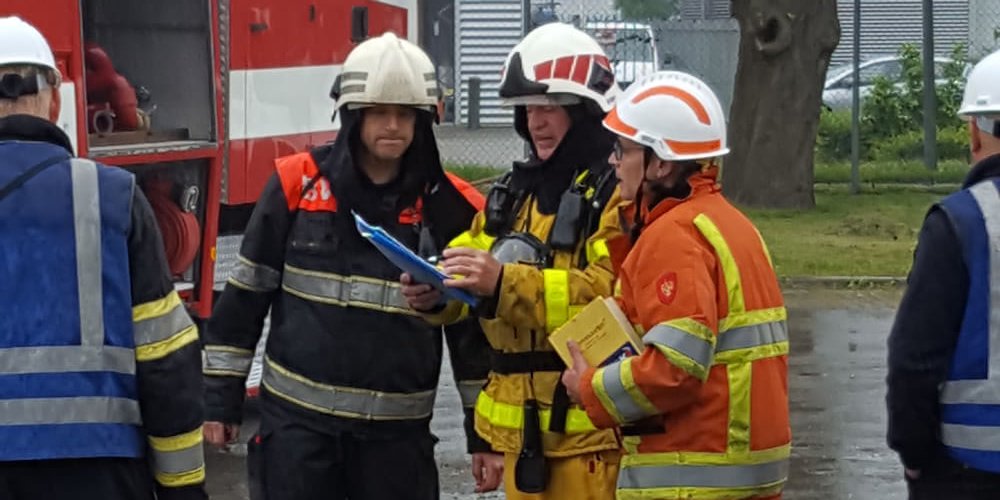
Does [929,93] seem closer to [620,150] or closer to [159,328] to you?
[620,150]

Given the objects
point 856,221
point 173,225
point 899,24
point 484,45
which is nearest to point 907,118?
point 856,221

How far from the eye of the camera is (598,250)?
4531 mm

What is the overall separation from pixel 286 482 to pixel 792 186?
1238 cm

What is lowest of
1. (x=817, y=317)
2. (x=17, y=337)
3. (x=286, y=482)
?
(x=817, y=317)

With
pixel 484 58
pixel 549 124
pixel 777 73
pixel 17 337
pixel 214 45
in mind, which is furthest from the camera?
pixel 484 58

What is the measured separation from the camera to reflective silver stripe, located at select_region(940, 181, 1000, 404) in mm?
4008

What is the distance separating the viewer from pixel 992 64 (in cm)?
423

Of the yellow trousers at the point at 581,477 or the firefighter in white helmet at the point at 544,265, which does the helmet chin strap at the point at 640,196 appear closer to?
the firefighter in white helmet at the point at 544,265

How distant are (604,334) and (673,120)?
20.2 inches

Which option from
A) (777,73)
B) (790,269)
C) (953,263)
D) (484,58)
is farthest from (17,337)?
(484,58)

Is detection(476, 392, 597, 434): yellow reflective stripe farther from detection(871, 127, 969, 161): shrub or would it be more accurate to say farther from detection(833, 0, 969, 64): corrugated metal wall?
detection(833, 0, 969, 64): corrugated metal wall

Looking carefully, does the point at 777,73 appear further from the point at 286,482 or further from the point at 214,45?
the point at 286,482

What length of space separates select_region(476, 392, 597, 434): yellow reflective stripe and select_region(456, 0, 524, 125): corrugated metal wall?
18.7 metres

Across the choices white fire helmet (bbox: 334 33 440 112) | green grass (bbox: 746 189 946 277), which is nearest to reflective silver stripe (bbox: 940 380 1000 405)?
white fire helmet (bbox: 334 33 440 112)
